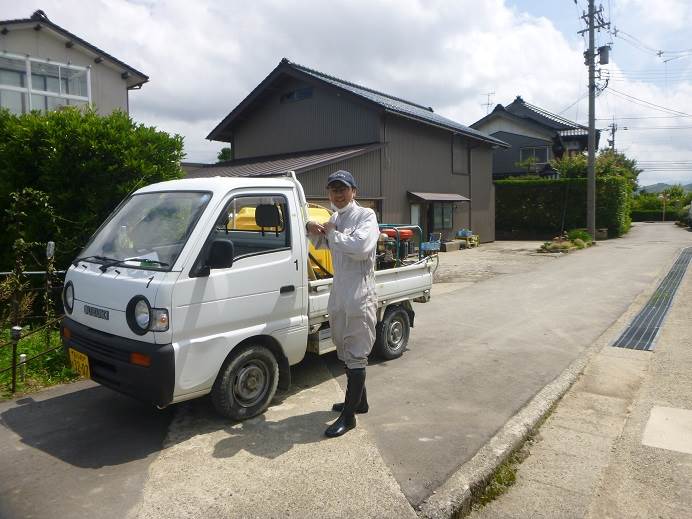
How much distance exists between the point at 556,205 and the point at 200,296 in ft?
86.3

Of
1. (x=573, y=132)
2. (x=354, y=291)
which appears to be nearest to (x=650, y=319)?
(x=354, y=291)

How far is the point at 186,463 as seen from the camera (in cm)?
337

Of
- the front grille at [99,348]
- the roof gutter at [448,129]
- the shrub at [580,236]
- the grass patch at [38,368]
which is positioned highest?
the roof gutter at [448,129]

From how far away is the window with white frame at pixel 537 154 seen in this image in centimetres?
3475

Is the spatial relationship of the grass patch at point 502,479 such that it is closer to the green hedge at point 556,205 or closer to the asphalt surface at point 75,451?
the asphalt surface at point 75,451

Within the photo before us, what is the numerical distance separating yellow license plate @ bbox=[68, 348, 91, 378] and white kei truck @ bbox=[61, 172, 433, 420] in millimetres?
13

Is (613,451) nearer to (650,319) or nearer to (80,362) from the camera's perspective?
(80,362)

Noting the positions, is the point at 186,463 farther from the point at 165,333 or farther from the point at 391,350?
the point at 391,350

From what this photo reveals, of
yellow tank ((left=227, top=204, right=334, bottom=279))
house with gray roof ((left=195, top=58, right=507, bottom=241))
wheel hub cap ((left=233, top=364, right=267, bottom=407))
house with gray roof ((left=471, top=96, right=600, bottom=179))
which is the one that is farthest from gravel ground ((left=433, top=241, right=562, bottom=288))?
house with gray roof ((left=471, top=96, right=600, bottom=179))

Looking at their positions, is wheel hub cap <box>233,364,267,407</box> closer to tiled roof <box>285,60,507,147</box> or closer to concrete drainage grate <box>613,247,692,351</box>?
concrete drainage grate <box>613,247,692,351</box>

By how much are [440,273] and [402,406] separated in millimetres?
9765

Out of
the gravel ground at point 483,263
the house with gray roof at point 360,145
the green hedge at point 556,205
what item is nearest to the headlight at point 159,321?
the gravel ground at point 483,263

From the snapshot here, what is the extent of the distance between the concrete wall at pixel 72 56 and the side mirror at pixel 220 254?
11956 mm

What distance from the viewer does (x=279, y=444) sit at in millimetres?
3635
